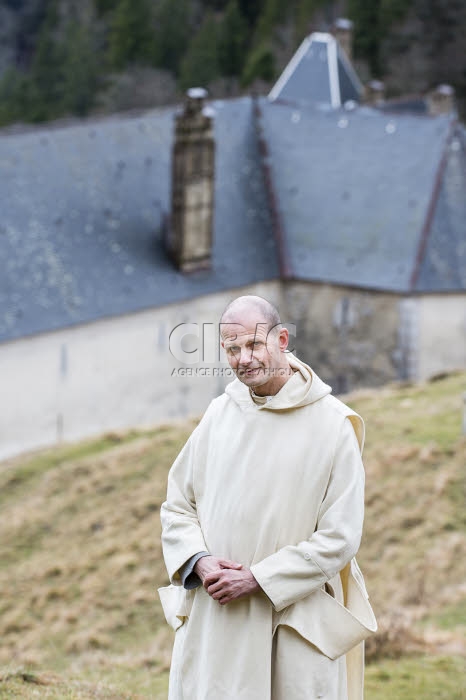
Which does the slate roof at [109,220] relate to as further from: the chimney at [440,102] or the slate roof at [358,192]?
the chimney at [440,102]

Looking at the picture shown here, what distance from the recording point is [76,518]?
530 inches

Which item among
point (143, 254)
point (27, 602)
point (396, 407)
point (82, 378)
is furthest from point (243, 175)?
point (27, 602)

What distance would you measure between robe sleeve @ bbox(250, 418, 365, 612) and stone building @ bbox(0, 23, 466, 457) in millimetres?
15171

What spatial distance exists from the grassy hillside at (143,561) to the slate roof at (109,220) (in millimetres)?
4461

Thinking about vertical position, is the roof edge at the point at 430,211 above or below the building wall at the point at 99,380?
above

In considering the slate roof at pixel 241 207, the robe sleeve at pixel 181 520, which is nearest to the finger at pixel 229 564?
the robe sleeve at pixel 181 520

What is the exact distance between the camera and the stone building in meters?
20.3

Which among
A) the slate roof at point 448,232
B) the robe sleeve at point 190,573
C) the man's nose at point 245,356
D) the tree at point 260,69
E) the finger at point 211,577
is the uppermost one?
the man's nose at point 245,356

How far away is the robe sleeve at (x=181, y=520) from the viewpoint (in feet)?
15.1

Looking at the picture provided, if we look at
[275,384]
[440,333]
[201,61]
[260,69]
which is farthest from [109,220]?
[201,61]

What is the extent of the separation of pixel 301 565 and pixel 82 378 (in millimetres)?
16556

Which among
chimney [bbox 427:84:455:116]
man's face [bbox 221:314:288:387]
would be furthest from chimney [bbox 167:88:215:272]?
man's face [bbox 221:314:288:387]

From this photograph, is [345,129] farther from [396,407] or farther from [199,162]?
[396,407]

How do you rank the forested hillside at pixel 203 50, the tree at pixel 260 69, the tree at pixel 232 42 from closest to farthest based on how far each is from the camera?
the forested hillside at pixel 203 50 < the tree at pixel 260 69 < the tree at pixel 232 42
